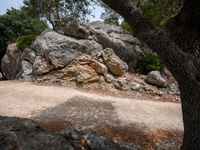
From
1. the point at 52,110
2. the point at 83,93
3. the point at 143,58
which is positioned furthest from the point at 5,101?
the point at 143,58

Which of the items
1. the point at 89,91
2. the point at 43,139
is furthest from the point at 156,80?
the point at 43,139

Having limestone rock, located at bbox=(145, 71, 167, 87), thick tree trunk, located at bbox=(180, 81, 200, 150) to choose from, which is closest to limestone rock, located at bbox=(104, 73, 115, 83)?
limestone rock, located at bbox=(145, 71, 167, 87)

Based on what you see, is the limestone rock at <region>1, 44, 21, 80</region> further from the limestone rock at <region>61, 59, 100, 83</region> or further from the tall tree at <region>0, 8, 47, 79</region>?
the tall tree at <region>0, 8, 47, 79</region>

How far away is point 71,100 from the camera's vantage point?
1091cm

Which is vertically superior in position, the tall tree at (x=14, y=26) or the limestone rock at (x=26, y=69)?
the tall tree at (x=14, y=26)

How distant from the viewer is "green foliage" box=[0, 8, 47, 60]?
23.0 meters

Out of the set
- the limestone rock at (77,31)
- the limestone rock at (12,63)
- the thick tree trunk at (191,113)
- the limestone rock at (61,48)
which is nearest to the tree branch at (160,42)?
the thick tree trunk at (191,113)

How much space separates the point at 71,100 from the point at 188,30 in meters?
5.88

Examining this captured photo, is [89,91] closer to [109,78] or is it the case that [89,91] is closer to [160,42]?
[109,78]

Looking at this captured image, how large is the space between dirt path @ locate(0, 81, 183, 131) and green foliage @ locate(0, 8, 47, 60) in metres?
11.5

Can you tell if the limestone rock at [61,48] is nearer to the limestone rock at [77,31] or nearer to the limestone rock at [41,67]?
the limestone rock at [41,67]

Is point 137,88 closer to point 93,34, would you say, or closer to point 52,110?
point 93,34

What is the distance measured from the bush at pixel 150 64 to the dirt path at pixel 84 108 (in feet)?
14.7

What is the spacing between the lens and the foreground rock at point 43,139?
181 inches
